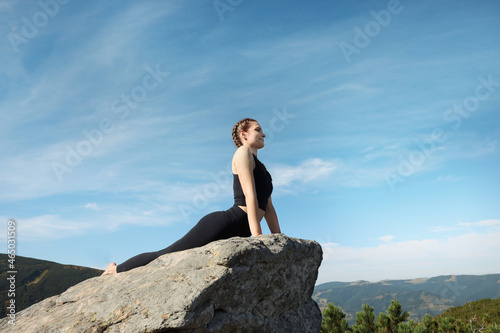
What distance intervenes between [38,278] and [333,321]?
53.1 m

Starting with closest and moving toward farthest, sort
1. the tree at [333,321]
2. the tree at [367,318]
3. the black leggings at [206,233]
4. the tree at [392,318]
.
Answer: the black leggings at [206,233]
the tree at [333,321]
the tree at [367,318]
the tree at [392,318]

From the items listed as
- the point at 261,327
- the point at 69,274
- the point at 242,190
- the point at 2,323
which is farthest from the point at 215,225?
the point at 69,274

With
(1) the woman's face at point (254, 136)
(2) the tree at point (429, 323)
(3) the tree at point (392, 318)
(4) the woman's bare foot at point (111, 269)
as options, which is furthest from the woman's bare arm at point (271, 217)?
(2) the tree at point (429, 323)

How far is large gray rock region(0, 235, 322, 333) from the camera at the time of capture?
352 cm

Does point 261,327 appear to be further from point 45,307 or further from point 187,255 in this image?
point 45,307

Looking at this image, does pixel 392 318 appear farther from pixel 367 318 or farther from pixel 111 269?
pixel 111 269

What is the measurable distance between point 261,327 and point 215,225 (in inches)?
57.2

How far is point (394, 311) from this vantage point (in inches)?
473

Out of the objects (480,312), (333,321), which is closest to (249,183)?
(333,321)

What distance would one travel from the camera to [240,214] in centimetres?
509

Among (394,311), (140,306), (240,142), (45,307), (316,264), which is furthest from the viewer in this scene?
(394,311)

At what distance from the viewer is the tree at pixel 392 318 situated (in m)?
11.8

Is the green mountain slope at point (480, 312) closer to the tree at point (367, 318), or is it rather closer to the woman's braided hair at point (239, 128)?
the tree at point (367, 318)

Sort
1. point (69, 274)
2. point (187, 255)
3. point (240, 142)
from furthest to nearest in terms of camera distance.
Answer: point (69, 274), point (240, 142), point (187, 255)
